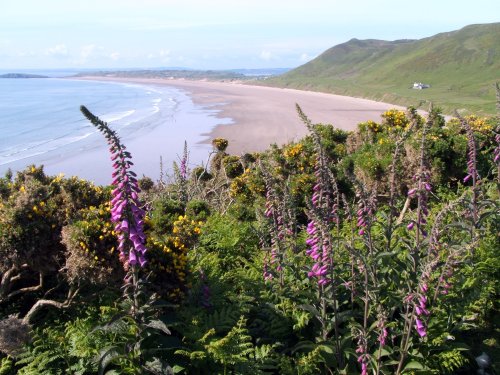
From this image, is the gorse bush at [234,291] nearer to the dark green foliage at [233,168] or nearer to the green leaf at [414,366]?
the green leaf at [414,366]

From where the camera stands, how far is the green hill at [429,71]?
90312mm

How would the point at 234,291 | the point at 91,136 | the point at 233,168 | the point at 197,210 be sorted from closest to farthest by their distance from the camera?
the point at 234,291
the point at 197,210
the point at 233,168
the point at 91,136

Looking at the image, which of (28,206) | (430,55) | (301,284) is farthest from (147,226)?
(430,55)

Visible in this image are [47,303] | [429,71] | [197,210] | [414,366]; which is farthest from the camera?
[429,71]

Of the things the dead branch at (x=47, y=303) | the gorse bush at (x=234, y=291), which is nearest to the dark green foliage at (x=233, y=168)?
the gorse bush at (x=234, y=291)

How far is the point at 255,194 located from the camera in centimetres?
1184

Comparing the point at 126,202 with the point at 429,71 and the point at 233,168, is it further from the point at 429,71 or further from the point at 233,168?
the point at 429,71

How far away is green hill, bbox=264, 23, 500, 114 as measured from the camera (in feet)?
296

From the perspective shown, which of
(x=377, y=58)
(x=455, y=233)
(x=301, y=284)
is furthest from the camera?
(x=377, y=58)

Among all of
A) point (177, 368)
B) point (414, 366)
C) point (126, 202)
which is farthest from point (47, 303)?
point (414, 366)

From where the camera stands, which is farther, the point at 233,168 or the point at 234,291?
the point at 233,168

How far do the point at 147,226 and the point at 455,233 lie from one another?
4.76 metres

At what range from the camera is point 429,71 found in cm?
13038

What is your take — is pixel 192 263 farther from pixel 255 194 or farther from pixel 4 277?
pixel 255 194
